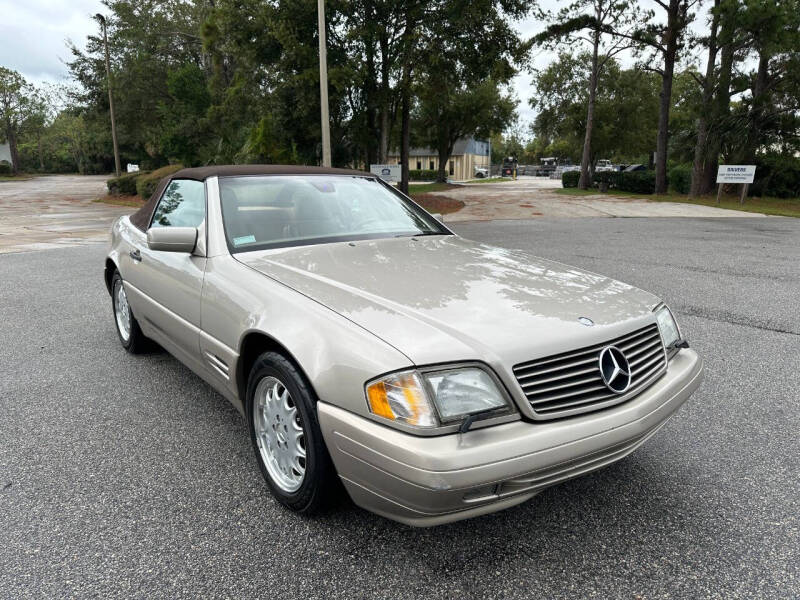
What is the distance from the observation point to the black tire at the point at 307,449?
2.12 m

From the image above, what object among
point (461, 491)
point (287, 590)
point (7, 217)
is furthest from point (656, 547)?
point (7, 217)

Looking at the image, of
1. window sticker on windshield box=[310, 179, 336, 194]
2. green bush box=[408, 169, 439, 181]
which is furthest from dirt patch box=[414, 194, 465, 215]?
green bush box=[408, 169, 439, 181]

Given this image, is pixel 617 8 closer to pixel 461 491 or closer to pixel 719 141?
pixel 719 141

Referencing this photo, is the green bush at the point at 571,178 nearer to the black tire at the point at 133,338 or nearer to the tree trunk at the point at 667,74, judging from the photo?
the tree trunk at the point at 667,74

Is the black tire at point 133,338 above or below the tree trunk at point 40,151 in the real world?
below

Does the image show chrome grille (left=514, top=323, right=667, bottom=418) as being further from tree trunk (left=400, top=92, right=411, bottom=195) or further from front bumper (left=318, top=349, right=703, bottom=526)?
tree trunk (left=400, top=92, right=411, bottom=195)

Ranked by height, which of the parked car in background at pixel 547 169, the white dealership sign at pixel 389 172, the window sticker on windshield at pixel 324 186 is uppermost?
the parked car in background at pixel 547 169

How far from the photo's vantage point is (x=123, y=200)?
28109mm

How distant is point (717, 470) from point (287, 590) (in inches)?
82.2

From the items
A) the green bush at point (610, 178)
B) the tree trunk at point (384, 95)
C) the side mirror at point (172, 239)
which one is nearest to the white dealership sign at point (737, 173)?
the green bush at point (610, 178)

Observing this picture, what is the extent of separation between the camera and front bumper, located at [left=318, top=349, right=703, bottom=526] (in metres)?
1.79

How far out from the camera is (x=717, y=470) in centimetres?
274

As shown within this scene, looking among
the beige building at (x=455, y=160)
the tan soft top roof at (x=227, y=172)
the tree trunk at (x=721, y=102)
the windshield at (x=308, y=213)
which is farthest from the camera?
the beige building at (x=455, y=160)

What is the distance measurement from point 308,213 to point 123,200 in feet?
93.2
